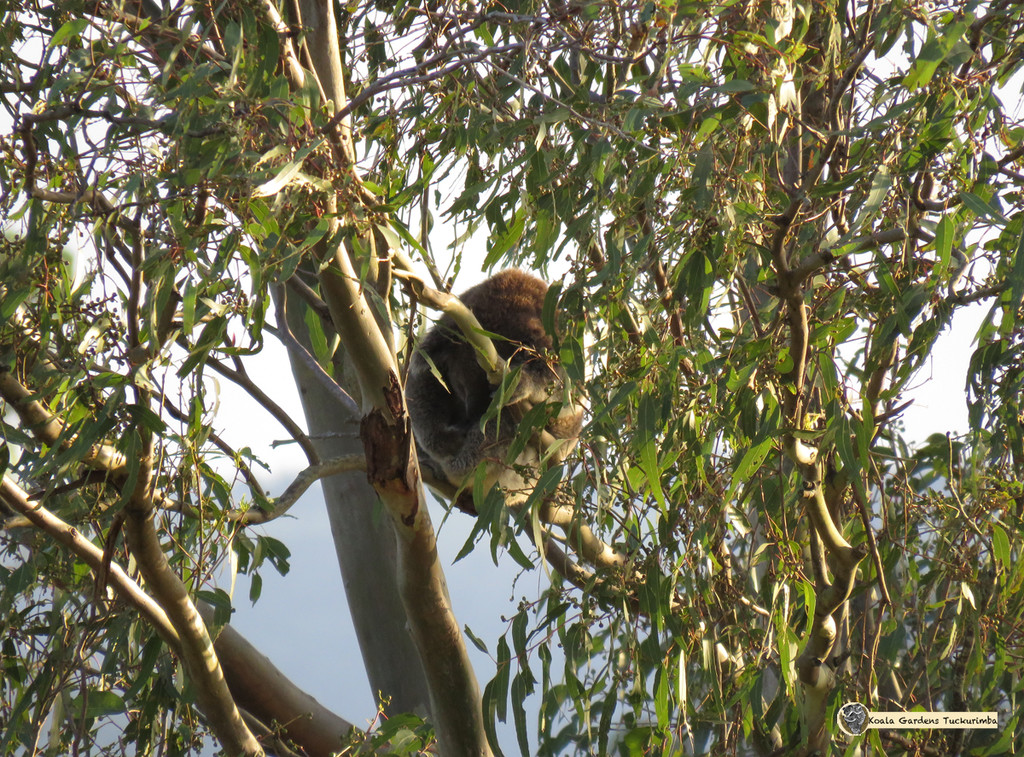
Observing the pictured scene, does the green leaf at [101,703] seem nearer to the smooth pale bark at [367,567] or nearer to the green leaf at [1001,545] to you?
the smooth pale bark at [367,567]

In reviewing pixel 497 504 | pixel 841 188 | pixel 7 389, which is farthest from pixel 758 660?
pixel 7 389

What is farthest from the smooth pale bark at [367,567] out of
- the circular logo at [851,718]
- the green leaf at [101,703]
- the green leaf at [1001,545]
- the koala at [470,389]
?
the green leaf at [1001,545]

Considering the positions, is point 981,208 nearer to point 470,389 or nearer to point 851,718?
point 851,718

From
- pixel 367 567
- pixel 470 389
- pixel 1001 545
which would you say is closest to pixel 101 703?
pixel 367 567

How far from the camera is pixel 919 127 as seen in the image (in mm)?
1311

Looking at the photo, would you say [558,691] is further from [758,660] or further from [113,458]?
[113,458]

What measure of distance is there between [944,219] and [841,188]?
6.6 inches

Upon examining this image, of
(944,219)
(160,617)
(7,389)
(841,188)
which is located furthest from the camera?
(160,617)

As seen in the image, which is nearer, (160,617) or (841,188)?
(841,188)

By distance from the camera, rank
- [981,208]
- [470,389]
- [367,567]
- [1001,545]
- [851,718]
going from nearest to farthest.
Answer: [981,208], [1001,545], [851,718], [367,567], [470,389]

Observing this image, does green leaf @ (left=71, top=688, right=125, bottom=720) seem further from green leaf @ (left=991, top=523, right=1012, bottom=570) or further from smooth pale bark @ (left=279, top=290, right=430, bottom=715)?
green leaf @ (left=991, top=523, right=1012, bottom=570)

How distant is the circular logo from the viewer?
171 cm

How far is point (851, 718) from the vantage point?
172 centimetres

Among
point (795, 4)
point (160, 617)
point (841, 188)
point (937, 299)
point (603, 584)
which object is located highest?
point (795, 4)
